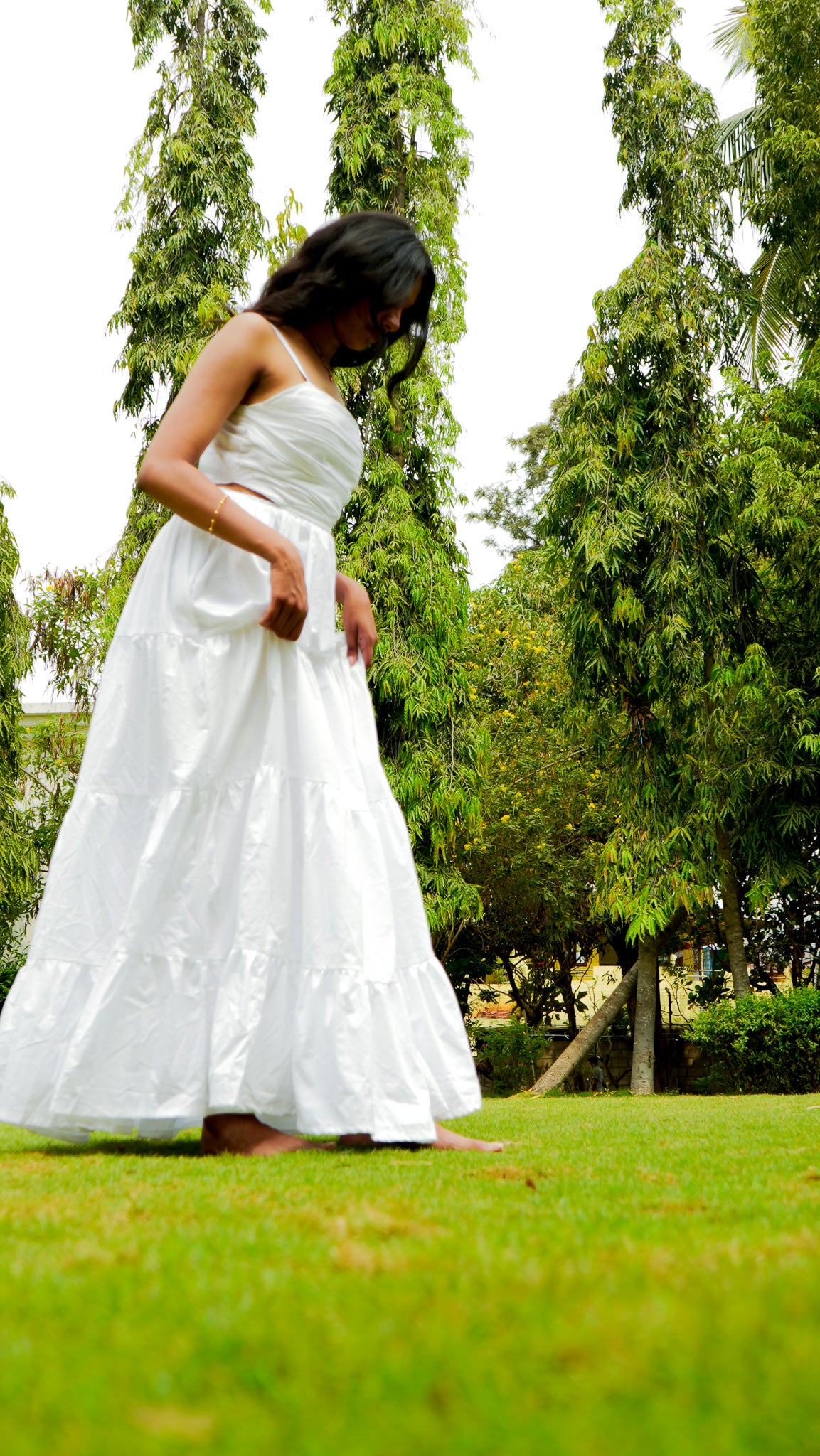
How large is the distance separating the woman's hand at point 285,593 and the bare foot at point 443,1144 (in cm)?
113

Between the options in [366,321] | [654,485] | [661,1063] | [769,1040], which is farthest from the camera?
[661,1063]

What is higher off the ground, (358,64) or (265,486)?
(358,64)

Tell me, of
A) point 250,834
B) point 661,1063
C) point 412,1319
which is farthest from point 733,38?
point 412,1319

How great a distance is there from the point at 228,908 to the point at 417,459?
10.8 meters

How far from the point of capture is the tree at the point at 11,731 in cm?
1372

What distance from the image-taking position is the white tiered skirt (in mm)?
2547

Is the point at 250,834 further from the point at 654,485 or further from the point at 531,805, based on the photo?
the point at 531,805

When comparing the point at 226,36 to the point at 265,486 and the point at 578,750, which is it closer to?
the point at 578,750

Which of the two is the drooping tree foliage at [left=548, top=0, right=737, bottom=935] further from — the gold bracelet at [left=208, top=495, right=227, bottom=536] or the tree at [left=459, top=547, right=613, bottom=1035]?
the gold bracelet at [left=208, top=495, right=227, bottom=536]

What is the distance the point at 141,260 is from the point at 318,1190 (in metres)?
14.2

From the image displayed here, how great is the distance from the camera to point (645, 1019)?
1389 cm

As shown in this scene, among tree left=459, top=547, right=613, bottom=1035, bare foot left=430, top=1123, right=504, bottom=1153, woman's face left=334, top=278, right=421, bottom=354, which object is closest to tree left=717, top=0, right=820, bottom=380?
tree left=459, top=547, right=613, bottom=1035

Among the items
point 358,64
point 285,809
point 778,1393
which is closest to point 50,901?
point 285,809

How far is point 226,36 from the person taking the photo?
15406 millimetres
